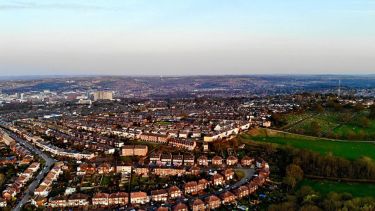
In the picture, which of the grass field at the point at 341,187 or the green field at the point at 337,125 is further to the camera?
the green field at the point at 337,125

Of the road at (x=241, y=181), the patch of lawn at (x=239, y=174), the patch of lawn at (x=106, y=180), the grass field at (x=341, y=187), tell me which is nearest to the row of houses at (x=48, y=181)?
the patch of lawn at (x=106, y=180)

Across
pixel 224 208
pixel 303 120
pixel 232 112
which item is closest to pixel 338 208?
pixel 224 208

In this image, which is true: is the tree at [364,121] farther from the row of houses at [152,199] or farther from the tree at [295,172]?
the row of houses at [152,199]

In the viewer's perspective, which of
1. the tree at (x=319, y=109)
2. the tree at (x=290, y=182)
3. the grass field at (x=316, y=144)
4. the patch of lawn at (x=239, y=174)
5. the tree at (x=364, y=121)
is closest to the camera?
the tree at (x=290, y=182)

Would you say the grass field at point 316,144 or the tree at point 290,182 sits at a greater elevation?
the grass field at point 316,144

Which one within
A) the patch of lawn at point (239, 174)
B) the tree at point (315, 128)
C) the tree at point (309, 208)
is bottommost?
the patch of lawn at point (239, 174)

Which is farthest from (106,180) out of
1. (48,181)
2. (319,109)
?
(319,109)
